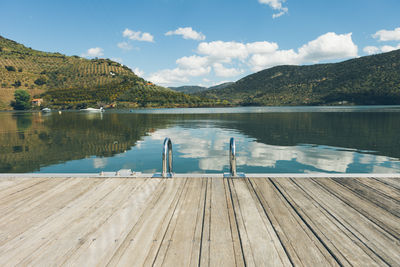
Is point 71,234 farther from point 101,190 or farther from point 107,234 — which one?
point 101,190

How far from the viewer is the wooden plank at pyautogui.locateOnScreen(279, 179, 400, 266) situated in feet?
9.21

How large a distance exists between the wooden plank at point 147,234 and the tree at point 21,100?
153195 mm

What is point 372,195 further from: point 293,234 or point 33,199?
point 33,199

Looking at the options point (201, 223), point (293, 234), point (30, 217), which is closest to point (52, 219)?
point (30, 217)

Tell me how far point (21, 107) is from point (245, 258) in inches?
6312

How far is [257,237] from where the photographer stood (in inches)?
126

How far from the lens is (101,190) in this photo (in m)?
5.11

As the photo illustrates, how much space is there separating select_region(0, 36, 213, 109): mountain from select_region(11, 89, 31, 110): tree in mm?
4756

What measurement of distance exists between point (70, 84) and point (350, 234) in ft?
608

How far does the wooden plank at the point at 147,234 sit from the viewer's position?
2.76 metres

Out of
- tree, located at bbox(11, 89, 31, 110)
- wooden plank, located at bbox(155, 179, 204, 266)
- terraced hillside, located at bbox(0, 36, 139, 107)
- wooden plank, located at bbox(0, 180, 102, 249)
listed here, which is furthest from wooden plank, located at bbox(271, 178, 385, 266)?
terraced hillside, located at bbox(0, 36, 139, 107)

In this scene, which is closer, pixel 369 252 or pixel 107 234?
pixel 369 252

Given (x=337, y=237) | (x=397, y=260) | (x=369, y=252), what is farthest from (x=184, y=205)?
(x=397, y=260)

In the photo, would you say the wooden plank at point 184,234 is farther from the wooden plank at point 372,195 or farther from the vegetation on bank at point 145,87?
the vegetation on bank at point 145,87
